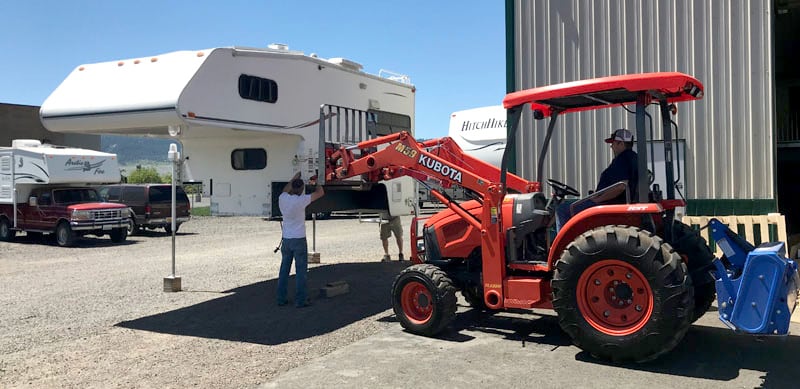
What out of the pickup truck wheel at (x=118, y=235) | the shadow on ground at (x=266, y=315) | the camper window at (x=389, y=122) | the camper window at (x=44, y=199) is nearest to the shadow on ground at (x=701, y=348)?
the shadow on ground at (x=266, y=315)

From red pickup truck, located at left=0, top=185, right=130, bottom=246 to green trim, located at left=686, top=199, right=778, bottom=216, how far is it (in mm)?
Result: 15724

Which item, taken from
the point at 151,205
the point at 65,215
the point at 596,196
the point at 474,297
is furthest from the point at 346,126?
the point at 151,205

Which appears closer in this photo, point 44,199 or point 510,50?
A: point 510,50

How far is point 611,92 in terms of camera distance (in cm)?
666

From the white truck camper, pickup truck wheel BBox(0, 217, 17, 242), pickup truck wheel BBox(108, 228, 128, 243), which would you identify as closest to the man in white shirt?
the white truck camper

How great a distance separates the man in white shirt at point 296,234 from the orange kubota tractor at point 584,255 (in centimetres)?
113

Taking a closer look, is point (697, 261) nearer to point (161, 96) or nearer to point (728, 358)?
point (728, 358)

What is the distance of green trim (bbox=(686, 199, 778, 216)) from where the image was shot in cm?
977

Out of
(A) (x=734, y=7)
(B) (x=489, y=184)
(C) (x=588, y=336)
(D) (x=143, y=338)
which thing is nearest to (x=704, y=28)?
(A) (x=734, y=7)

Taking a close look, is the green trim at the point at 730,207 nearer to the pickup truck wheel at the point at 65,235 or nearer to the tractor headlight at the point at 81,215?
the tractor headlight at the point at 81,215

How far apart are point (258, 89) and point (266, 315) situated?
3343mm

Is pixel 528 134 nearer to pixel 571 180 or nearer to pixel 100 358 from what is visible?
pixel 571 180

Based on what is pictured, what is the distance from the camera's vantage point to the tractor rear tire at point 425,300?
7.14 meters

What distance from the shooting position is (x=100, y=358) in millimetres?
6723
